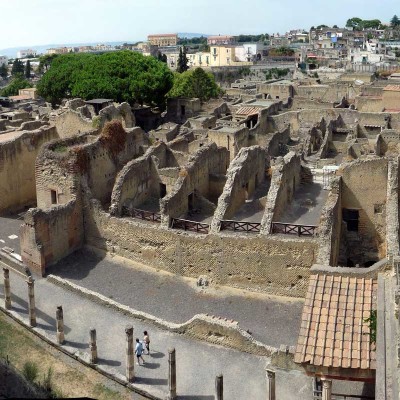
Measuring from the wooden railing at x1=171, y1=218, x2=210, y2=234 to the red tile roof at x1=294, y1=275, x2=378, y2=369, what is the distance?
25.0ft

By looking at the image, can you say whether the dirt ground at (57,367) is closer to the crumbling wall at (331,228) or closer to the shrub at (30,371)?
the shrub at (30,371)

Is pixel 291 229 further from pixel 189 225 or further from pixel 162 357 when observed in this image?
pixel 162 357

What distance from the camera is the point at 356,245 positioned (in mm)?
27656

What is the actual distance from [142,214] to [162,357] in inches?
366

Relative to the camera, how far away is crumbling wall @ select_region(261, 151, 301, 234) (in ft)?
81.7

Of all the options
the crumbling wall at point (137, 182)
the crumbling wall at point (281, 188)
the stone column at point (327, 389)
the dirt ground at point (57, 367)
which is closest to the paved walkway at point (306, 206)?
the crumbling wall at point (281, 188)

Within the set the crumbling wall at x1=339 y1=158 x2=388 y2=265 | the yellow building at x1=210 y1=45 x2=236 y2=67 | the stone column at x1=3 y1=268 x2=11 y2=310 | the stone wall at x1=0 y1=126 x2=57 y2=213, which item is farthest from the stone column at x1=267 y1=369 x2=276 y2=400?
the yellow building at x1=210 y1=45 x2=236 y2=67

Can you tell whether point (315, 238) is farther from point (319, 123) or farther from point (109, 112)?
point (319, 123)

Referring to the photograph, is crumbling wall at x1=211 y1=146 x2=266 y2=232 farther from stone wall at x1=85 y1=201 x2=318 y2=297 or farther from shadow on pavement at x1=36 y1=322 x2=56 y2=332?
shadow on pavement at x1=36 y1=322 x2=56 y2=332

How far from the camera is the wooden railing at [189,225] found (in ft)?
84.0

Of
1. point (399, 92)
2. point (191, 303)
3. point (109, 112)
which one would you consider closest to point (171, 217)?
point (191, 303)

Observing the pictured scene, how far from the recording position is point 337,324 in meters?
16.6

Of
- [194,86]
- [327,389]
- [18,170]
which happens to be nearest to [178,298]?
[327,389]

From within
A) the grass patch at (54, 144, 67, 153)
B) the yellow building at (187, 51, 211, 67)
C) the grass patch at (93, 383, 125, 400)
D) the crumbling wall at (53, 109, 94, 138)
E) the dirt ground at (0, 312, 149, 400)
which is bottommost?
the grass patch at (93, 383, 125, 400)
